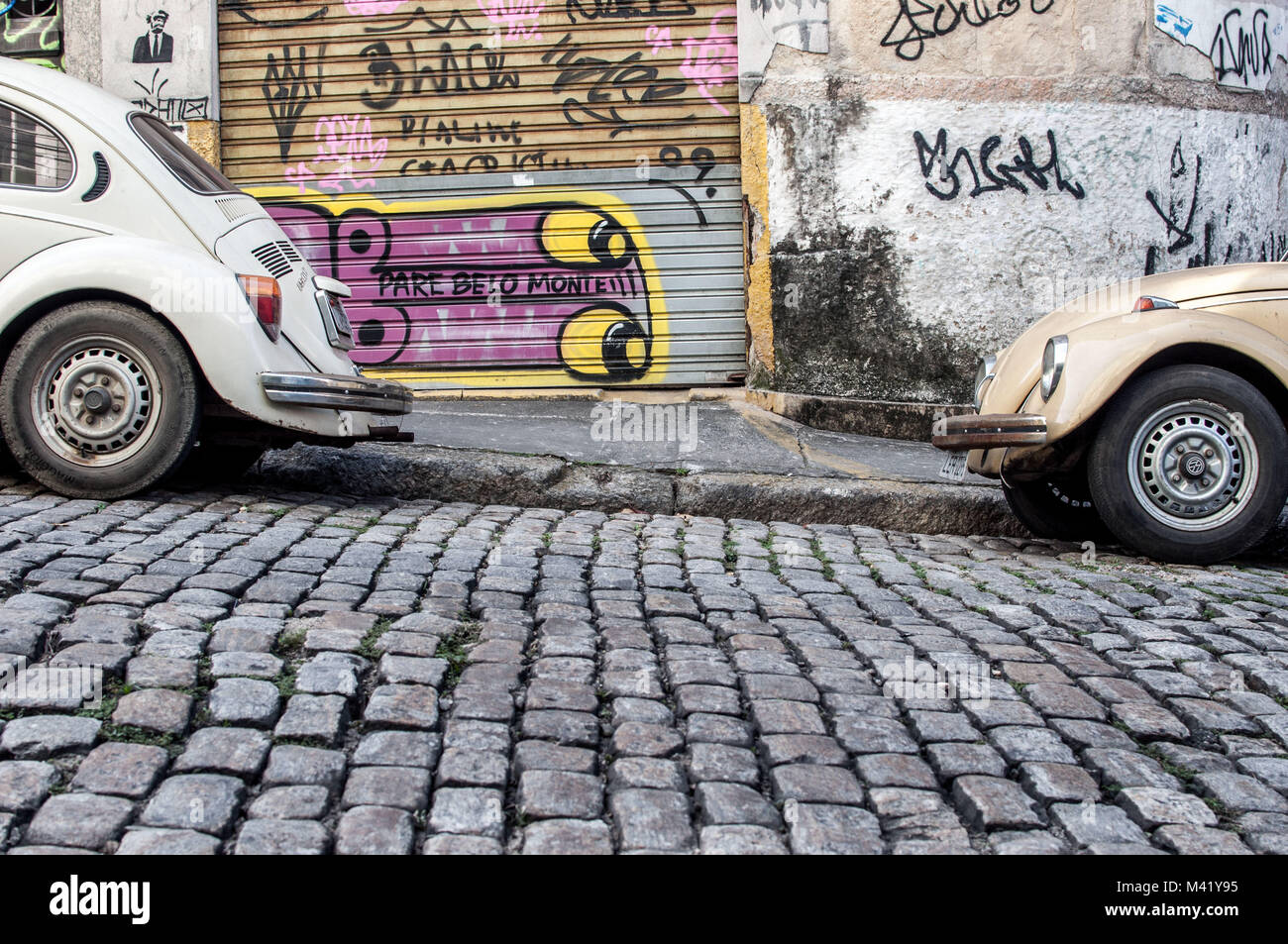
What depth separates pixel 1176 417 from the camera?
465 centimetres

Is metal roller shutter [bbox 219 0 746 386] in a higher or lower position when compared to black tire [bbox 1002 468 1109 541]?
higher

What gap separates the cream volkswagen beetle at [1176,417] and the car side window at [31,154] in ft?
13.0

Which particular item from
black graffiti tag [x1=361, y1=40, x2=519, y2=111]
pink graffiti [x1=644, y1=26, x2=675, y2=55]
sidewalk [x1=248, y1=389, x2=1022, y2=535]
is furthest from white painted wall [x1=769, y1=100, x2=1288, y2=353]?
sidewalk [x1=248, y1=389, x2=1022, y2=535]

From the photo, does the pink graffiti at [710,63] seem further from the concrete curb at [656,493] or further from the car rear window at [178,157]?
the car rear window at [178,157]

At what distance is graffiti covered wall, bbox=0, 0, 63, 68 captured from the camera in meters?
9.07

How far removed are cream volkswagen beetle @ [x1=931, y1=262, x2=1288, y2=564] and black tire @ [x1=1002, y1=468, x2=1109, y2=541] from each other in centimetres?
46

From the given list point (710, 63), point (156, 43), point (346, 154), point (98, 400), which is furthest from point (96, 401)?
point (710, 63)

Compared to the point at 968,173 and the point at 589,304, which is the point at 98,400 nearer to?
the point at 589,304

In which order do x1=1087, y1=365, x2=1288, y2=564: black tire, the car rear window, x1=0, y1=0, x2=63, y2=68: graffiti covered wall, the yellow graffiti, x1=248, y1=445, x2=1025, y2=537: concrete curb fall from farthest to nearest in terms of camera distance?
1. x1=0, y1=0, x2=63, y2=68: graffiti covered wall
2. the yellow graffiti
3. x1=248, y1=445, x2=1025, y2=537: concrete curb
4. the car rear window
5. x1=1087, y1=365, x2=1288, y2=564: black tire

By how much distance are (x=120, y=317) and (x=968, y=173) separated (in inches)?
233

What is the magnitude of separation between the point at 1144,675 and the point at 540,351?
610 centimetres

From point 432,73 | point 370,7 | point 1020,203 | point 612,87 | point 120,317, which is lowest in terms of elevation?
point 120,317

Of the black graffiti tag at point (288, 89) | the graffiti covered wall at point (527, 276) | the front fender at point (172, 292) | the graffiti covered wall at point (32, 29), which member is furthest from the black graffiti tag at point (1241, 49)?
the graffiti covered wall at point (32, 29)

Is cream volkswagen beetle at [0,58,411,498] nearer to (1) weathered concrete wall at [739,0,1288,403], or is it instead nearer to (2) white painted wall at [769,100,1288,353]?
(1) weathered concrete wall at [739,0,1288,403]
